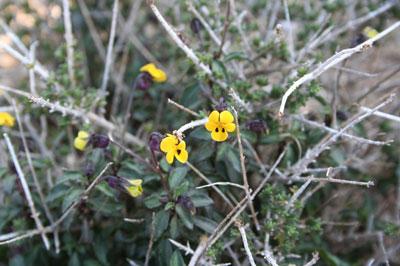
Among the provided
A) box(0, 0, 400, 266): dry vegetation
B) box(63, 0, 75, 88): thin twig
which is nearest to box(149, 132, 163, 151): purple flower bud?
box(0, 0, 400, 266): dry vegetation

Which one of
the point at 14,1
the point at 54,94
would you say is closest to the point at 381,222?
the point at 54,94

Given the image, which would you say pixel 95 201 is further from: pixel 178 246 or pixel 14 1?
pixel 14 1

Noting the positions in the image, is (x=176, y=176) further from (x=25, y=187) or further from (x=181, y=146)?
(x=25, y=187)

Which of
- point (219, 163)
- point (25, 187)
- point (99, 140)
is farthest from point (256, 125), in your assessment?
point (25, 187)

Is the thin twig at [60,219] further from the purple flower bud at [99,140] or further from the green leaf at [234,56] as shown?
the green leaf at [234,56]

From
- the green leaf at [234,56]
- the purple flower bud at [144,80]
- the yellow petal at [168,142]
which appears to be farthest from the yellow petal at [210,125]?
the purple flower bud at [144,80]

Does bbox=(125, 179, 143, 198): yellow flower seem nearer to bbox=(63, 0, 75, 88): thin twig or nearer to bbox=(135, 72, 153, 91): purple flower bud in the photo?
bbox=(135, 72, 153, 91): purple flower bud

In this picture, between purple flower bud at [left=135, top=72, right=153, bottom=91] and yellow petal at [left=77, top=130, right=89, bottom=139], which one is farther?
purple flower bud at [left=135, top=72, right=153, bottom=91]
